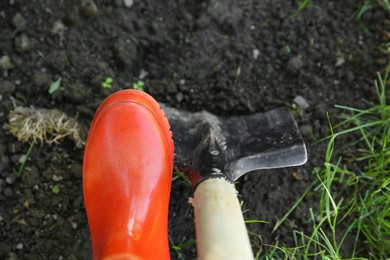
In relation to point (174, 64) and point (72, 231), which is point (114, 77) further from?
point (72, 231)

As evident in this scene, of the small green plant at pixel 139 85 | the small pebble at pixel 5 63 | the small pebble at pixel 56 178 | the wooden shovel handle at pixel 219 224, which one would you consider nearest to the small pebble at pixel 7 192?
the small pebble at pixel 56 178

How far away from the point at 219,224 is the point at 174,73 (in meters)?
0.79

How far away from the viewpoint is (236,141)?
5.78ft

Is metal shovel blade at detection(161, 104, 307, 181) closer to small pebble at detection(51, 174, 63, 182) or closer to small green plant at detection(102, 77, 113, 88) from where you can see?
small green plant at detection(102, 77, 113, 88)

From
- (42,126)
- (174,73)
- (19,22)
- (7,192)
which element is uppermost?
(19,22)

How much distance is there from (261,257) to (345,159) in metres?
0.51

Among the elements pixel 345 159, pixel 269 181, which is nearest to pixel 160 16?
pixel 269 181

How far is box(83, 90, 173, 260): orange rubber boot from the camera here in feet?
4.77

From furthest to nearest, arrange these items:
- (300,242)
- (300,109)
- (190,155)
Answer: (300,109) → (300,242) → (190,155)

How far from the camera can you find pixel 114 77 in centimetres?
192

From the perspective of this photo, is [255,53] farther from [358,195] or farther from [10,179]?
[10,179]

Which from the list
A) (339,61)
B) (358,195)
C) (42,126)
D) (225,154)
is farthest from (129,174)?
(339,61)

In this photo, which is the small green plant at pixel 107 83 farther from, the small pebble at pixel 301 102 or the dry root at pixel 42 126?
the small pebble at pixel 301 102

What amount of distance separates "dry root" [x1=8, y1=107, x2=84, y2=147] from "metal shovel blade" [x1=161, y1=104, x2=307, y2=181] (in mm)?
334
